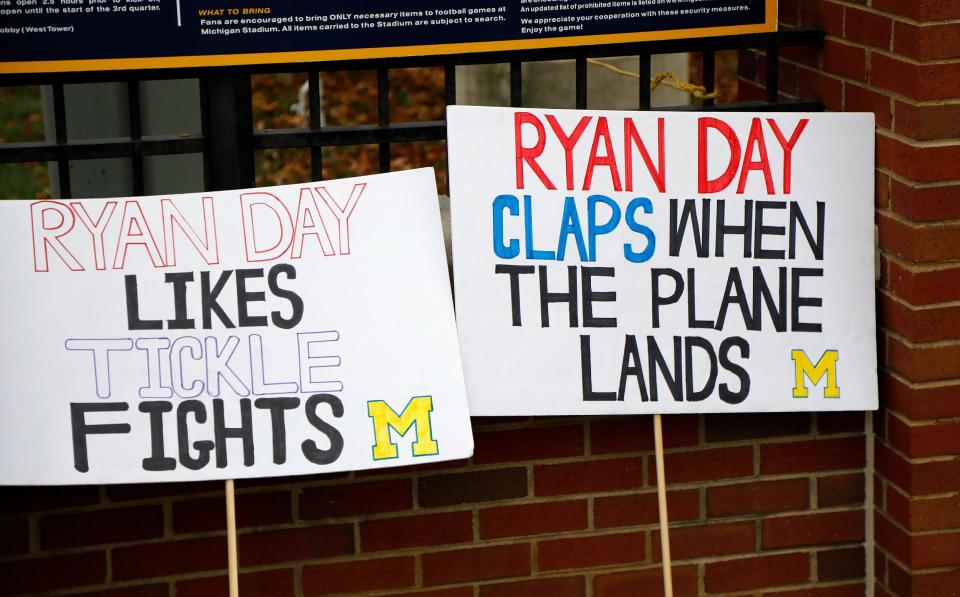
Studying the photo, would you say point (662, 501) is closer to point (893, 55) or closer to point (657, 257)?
point (657, 257)

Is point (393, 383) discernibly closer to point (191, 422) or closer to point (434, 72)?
point (191, 422)

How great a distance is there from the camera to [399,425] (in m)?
2.98

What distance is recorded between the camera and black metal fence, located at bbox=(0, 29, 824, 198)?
311 cm

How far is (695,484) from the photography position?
3525mm

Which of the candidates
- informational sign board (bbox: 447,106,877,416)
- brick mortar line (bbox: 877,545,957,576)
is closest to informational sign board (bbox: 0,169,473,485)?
informational sign board (bbox: 447,106,877,416)

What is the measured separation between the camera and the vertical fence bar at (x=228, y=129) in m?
3.20

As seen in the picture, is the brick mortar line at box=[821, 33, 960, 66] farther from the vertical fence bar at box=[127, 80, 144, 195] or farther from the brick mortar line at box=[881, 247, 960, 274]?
the vertical fence bar at box=[127, 80, 144, 195]

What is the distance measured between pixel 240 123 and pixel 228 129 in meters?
0.03

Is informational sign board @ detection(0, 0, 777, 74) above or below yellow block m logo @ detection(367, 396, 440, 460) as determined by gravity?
above

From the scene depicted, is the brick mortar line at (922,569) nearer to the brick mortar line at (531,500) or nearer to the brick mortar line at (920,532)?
the brick mortar line at (920,532)

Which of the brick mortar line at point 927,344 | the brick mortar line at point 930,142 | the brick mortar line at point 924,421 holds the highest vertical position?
the brick mortar line at point 930,142

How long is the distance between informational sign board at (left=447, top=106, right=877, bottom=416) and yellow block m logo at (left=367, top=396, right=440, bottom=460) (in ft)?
0.64

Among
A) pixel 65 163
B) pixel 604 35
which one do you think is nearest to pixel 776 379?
pixel 604 35

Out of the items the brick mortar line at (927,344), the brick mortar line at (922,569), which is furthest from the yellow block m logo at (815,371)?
the brick mortar line at (922,569)
